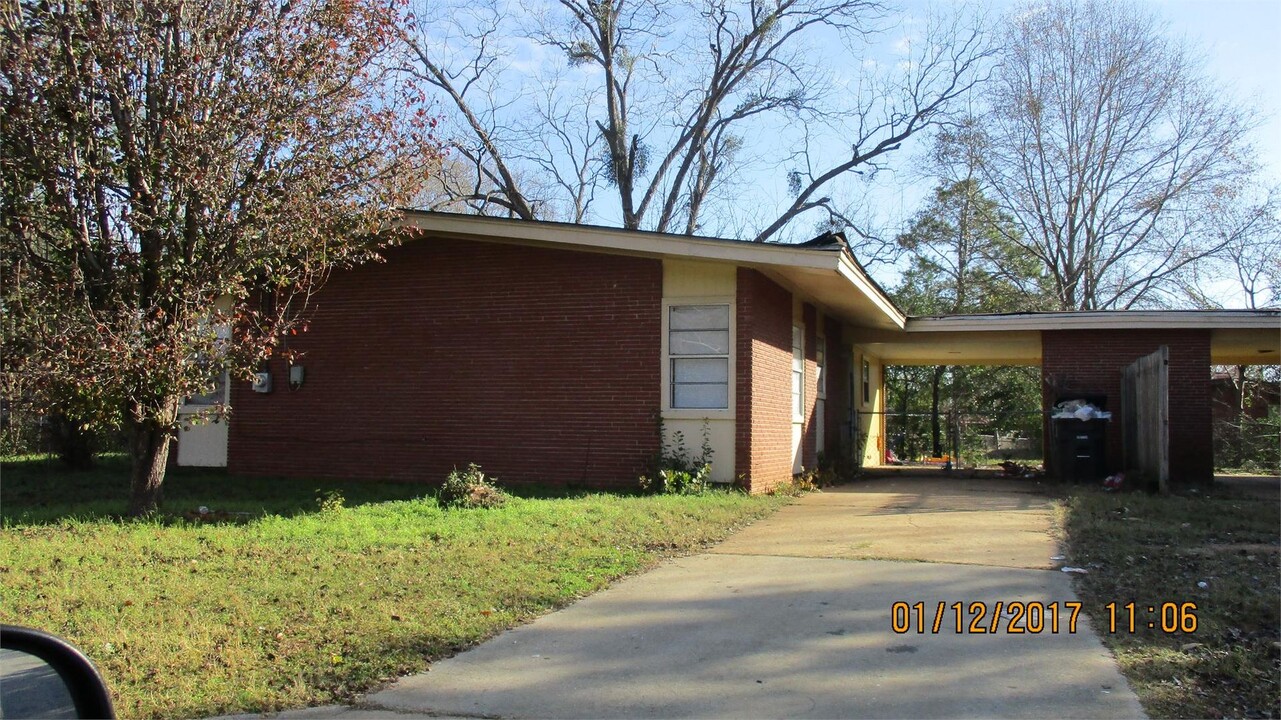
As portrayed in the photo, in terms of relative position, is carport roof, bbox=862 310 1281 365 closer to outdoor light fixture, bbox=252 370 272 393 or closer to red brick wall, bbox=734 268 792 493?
red brick wall, bbox=734 268 792 493

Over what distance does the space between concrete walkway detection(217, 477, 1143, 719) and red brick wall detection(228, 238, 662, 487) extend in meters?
4.98

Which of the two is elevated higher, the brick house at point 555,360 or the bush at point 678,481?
the brick house at point 555,360

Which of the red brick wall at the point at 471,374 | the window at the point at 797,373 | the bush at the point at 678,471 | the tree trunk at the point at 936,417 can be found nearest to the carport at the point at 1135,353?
the window at the point at 797,373

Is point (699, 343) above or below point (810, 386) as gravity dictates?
above

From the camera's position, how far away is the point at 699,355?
43.0ft

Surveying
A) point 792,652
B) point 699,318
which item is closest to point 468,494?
point 699,318

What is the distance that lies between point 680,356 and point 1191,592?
7472 millimetres

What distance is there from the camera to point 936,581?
7.20m

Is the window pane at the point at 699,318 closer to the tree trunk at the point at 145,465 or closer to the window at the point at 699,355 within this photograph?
the window at the point at 699,355

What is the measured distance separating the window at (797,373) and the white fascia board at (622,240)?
3528mm

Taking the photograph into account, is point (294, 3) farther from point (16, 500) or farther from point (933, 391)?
point (933, 391)

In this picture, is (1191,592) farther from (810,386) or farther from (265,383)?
(265,383)

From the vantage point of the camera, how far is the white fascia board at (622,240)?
12.2 m

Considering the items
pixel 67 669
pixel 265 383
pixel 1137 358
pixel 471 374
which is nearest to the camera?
pixel 67 669
